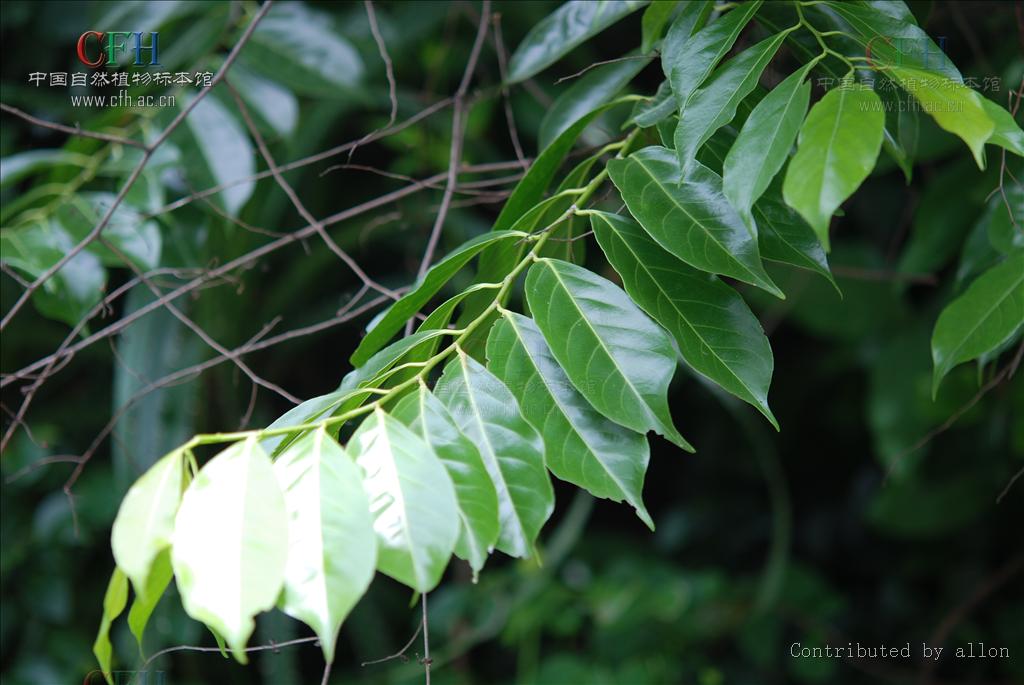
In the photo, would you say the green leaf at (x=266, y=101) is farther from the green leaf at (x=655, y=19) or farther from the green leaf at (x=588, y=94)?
Result: the green leaf at (x=655, y=19)

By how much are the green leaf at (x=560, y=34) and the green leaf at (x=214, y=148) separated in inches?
12.2

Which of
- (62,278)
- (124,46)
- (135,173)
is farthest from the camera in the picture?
(124,46)

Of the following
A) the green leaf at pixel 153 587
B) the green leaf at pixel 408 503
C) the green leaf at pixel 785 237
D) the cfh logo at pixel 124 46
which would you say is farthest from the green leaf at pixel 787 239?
the cfh logo at pixel 124 46

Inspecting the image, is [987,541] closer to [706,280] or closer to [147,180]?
[706,280]

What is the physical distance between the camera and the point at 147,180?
84cm

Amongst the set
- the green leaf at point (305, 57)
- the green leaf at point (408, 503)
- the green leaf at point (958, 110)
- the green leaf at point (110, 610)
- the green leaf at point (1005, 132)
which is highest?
the green leaf at point (305, 57)

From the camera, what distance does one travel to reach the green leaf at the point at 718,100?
45 cm

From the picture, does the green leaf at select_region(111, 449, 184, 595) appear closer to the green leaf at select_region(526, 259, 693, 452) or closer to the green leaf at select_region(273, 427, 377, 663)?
the green leaf at select_region(273, 427, 377, 663)

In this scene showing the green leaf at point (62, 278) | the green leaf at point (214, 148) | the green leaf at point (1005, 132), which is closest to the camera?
the green leaf at point (1005, 132)

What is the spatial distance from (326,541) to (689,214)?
0.85 ft

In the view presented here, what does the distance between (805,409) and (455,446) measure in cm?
137

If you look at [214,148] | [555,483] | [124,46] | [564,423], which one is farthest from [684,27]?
[555,483]

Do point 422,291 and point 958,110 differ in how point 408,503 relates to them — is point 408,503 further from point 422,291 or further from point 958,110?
point 958,110

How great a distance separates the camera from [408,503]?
13.9 inches
